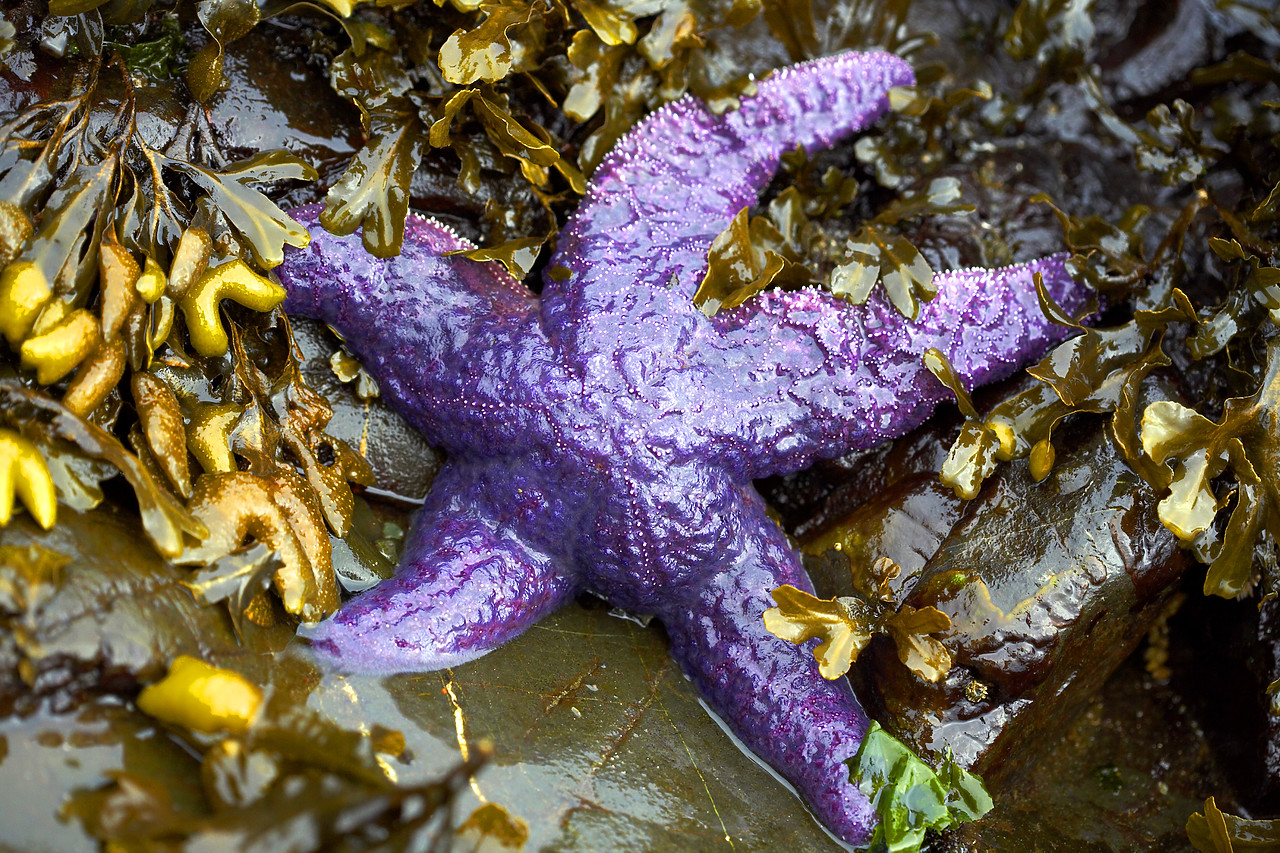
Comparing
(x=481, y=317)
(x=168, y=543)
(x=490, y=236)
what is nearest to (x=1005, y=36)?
(x=490, y=236)

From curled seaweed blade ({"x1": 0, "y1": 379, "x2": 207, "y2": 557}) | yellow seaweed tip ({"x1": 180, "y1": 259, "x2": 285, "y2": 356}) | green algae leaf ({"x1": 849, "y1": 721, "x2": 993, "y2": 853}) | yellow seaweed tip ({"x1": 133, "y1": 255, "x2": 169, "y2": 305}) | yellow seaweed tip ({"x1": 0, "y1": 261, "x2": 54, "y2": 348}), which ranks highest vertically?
yellow seaweed tip ({"x1": 0, "y1": 261, "x2": 54, "y2": 348})

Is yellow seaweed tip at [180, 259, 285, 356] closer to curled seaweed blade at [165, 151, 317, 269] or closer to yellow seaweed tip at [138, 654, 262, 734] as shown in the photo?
curled seaweed blade at [165, 151, 317, 269]

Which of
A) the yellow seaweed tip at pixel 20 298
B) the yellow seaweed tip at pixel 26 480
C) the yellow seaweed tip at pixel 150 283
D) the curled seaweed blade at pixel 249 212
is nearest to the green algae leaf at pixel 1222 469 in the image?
the curled seaweed blade at pixel 249 212

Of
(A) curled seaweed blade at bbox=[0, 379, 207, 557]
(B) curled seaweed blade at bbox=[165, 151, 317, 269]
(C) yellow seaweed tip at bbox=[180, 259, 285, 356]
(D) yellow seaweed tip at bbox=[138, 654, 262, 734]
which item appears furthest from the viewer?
(B) curled seaweed blade at bbox=[165, 151, 317, 269]

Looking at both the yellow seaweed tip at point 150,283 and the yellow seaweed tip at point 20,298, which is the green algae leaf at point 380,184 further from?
the yellow seaweed tip at point 20,298

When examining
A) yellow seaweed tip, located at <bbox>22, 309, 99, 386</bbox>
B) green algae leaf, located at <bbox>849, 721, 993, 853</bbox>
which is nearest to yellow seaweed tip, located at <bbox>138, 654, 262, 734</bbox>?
yellow seaweed tip, located at <bbox>22, 309, 99, 386</bbox>

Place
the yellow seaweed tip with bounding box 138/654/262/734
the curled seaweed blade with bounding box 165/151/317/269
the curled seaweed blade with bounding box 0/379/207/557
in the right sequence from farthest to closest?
the curled seaweed blade with bounding box 165/151/317/269
the curled seaweed blade with bounding box 0/379/207/557
the yellow seaweed tip with bounding box 138/654/262/734

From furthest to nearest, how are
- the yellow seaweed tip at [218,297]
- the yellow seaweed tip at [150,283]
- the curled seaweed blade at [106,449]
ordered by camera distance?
1. the yellow seaweed tip at [218,297]
2. the yellow seaweed tip at [150,283]
3. the curled seaweed blade at [106,449]
